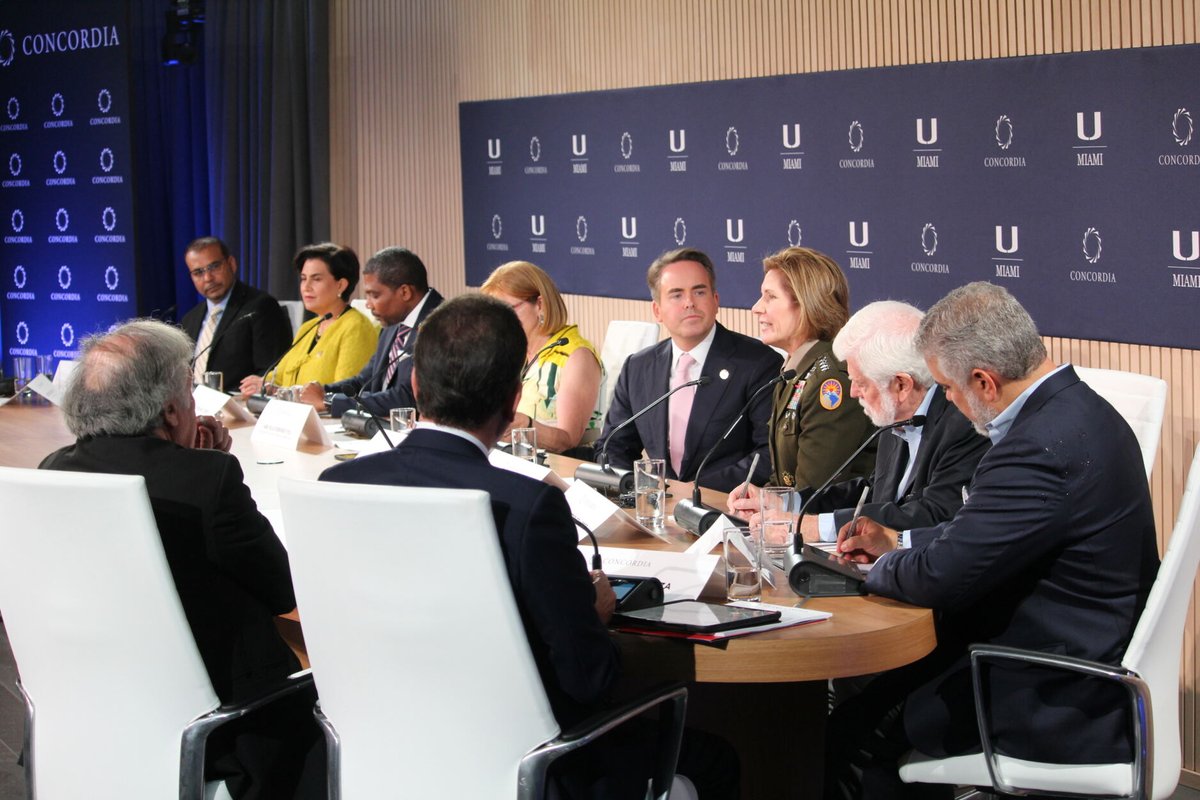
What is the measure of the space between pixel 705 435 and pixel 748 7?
6.89ft

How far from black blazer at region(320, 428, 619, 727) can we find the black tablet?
0.21m

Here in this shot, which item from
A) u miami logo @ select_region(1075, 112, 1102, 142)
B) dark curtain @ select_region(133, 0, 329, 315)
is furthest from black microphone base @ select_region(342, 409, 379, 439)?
dark curtain @ select_region(133, 0, 329, 315)

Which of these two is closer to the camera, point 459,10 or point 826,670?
point 826,670

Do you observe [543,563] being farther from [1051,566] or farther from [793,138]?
[793,138]

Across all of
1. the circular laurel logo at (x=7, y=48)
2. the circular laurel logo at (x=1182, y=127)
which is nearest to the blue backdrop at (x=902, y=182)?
the circular laurel logo at (x=1182, y=127)

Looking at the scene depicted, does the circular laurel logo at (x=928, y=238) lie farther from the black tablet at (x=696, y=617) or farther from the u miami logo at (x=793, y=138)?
the black tablet at (x=696, y=617)

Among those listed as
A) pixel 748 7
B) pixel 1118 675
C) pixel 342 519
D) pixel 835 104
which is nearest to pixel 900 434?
pixel 1118 675

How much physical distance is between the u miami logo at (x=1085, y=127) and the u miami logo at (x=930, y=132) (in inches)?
22.7

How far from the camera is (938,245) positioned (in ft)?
15.1

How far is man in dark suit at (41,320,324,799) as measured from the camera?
2305mm

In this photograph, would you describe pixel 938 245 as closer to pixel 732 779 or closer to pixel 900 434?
pixel 900 434

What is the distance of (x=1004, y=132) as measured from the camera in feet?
14.2

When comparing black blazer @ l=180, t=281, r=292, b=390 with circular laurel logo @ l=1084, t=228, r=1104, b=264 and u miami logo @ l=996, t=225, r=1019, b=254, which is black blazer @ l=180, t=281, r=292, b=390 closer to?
u miami logo @ l=996, t=225, r=1019, b=254

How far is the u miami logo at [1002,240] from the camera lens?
433 cm
